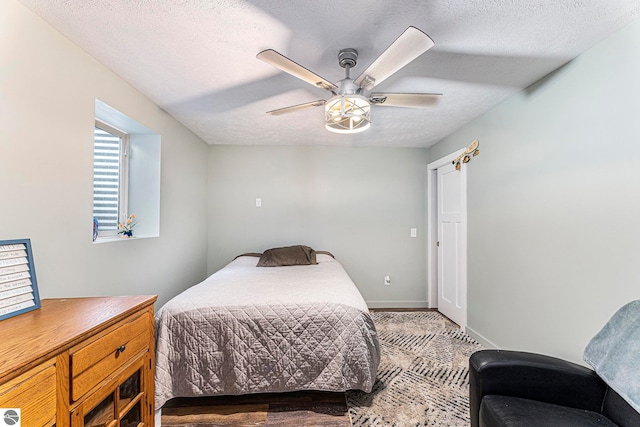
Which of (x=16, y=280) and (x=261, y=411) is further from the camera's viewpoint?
(x=261, y=411)

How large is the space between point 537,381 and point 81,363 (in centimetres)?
182

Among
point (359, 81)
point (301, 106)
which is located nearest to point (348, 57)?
point (359, 81)

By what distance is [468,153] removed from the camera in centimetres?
306

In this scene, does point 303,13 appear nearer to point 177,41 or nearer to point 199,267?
point 177,41

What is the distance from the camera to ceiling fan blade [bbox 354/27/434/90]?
128cm

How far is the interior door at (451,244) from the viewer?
10.6 feet

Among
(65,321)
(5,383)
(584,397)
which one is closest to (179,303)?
(65,321)

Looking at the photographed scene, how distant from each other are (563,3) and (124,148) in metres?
3.14

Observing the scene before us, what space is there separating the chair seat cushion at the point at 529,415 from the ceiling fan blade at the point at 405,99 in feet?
5.48

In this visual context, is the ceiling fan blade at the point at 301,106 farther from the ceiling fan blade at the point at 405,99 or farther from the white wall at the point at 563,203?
the white wall at the point at 563,203

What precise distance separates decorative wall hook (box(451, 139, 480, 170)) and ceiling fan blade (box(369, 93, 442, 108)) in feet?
4.04

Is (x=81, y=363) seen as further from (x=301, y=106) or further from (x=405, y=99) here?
(x=405, y=99)

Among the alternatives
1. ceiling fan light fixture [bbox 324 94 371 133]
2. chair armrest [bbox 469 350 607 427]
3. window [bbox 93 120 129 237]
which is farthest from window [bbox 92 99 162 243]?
chair armrest [bbox 469 350 607 427]

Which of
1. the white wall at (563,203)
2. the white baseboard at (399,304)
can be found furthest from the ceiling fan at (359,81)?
the white baseboard at (399,304)
